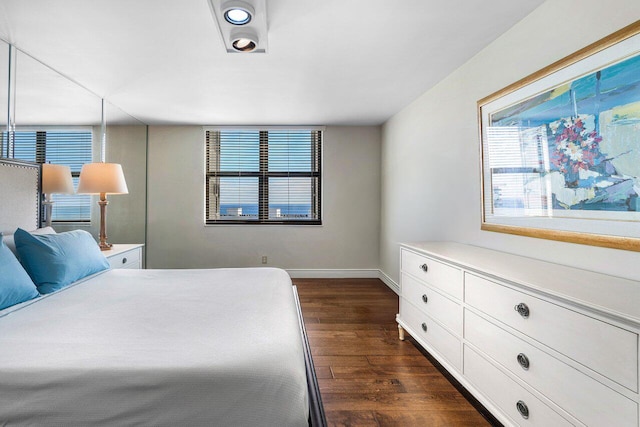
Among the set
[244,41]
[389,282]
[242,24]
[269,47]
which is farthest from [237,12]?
[389,282]

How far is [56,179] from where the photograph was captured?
275 cm

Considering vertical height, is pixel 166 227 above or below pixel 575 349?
above

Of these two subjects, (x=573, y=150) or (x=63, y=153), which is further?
(x=63, y=153)

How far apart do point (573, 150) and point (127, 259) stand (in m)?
3.57

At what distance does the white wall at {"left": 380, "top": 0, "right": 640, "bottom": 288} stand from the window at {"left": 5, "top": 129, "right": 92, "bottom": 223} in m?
3.52

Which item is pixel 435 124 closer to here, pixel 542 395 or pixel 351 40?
pixel 351 40

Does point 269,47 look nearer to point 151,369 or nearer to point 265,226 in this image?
point 151,369

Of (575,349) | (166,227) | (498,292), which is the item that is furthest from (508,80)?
(166,227)

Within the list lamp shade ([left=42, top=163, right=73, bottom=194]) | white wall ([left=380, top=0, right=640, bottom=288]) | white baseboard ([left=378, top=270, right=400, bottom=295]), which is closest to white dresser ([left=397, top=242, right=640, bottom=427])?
white wall ([left=380, top=0, right=640, bottom=288])

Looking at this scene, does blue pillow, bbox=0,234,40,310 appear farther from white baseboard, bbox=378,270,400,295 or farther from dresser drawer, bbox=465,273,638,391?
white baseboard, bbox=378,270,400,295

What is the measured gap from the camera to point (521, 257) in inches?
74.5

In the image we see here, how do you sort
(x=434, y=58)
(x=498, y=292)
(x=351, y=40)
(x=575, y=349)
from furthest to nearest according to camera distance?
1. (x=434, y=58)
2. (x=351, y=40)
3. (x=498, y=292)
4. (x=575, y=349)

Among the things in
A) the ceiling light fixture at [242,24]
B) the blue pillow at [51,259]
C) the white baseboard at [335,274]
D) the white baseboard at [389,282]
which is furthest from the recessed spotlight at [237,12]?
the white baseboard at [335,274]

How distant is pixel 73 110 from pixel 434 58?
366cm
